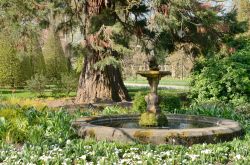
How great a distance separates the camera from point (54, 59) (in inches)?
1071

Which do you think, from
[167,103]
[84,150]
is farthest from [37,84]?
[84,150]

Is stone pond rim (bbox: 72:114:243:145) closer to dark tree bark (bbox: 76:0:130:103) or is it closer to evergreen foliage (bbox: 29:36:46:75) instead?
dark tree bark (bbox: 76:0:130:103)

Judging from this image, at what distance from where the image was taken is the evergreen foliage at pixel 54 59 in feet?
88.8

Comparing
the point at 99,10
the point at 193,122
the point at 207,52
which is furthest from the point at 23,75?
the point at 193,122

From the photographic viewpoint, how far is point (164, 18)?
52.0 ft

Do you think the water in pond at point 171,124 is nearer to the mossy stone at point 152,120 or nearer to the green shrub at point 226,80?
the mossy stone at point 152,120

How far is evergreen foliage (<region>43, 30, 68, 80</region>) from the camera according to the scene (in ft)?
88.8

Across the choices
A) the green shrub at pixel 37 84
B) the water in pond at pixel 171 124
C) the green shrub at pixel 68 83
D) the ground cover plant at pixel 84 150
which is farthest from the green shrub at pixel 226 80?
the green shrub at pixel 37 84

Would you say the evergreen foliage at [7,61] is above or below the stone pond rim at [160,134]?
above

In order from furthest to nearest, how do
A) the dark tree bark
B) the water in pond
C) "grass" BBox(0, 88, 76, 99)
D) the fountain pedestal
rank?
"grass" BBox(0, 88, 76, 99) < the dark tree bark < the water in pond < the fountain pedestal

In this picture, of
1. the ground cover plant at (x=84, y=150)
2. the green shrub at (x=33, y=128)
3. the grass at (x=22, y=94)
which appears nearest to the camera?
the ground cover plant at (x=84, y=150)

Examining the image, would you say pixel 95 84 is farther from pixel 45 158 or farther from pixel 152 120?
pixel 45 158

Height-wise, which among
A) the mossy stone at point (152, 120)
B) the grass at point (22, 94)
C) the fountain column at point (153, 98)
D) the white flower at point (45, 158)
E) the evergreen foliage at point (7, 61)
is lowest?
the grass at point (22, 94)

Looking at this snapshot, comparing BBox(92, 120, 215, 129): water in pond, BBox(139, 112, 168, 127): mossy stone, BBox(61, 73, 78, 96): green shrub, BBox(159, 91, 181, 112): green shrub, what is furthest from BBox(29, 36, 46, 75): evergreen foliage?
BBox(139, 112, 168, 127): mossy stone
